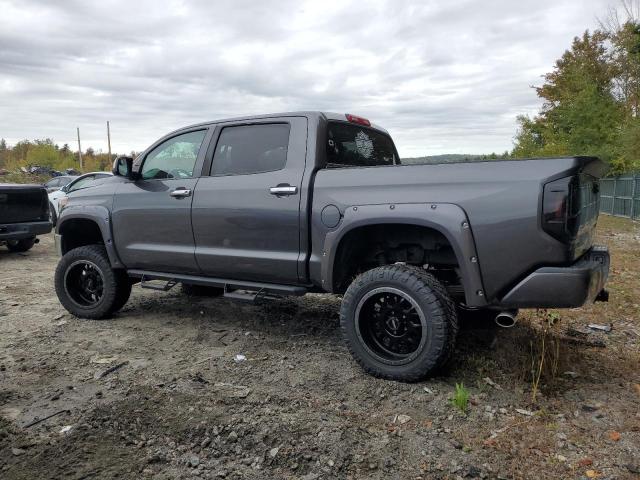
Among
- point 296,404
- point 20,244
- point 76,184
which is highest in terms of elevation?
point 76,184

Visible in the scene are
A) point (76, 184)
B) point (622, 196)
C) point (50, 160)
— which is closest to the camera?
point (76, 184)

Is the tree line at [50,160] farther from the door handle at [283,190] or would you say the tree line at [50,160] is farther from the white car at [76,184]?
the door handle at [283,190]

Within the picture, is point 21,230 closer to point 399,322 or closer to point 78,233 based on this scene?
point 78,233

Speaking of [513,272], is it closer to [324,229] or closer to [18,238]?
[324,229]

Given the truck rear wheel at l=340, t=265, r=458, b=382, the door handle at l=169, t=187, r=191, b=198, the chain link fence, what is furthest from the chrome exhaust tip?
the chain link fence

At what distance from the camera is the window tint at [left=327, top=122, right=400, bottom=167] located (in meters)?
4.33

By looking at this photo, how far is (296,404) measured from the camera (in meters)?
3.33

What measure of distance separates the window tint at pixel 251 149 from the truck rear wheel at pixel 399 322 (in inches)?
52.3

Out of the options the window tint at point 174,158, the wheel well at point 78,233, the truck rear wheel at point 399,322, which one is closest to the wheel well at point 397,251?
the truck rear wheel at point 399,322

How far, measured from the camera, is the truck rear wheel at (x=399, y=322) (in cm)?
340

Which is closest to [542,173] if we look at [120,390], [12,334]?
[120,390]

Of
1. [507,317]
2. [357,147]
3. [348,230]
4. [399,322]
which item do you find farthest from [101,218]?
[507,317]

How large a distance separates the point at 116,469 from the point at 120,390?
3.33ft

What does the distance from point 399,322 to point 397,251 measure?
63cm
